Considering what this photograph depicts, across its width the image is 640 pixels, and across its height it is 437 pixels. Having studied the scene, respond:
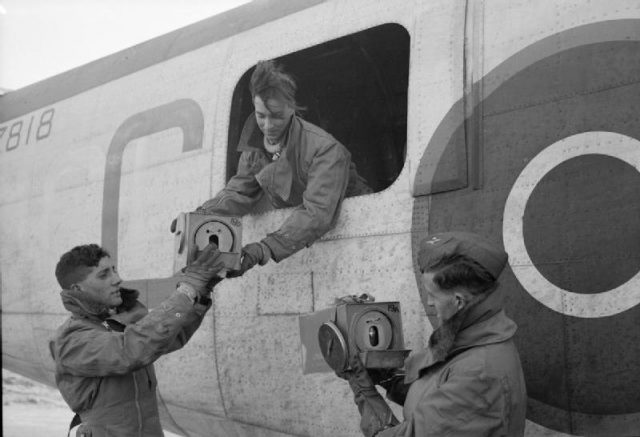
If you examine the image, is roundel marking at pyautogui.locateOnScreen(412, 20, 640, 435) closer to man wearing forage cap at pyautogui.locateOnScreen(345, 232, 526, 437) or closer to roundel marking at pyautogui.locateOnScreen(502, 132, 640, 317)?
roundel marking at pyautogui.locateOnScreen(502, 132, 640, 317)

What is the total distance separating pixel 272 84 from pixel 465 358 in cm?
237

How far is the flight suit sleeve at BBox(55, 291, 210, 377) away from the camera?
12.1 feet

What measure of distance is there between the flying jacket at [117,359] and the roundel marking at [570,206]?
4.48 feet

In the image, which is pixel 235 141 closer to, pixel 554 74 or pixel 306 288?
pixel 306 288

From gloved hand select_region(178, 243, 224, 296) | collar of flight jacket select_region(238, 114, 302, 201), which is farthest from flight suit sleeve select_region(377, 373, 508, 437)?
collar of flight jacket select_region(238, 114, 302, 201)

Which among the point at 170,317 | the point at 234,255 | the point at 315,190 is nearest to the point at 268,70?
the point at 315,190

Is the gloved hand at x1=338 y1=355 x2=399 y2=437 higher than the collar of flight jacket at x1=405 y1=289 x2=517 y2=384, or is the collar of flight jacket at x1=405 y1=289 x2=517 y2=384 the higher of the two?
the collar of flight jacket at x1=405 y1=289 x2=517 y2=384

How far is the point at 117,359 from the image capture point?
3705mm

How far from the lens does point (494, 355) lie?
8.74 feet

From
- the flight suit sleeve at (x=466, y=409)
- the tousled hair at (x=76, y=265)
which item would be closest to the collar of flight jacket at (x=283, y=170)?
the tousled hair at (x=76, y=265)

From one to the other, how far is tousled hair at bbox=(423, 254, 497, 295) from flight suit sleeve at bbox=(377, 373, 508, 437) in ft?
1.04

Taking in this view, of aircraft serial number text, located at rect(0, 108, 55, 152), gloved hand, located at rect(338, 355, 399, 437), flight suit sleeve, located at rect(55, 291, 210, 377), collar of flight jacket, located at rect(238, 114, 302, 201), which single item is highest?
aircraft serial number text, located at rect(0, 108, 55, 152)

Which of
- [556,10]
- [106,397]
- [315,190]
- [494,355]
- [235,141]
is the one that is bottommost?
[106,397]

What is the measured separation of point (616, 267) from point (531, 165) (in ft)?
1.88
